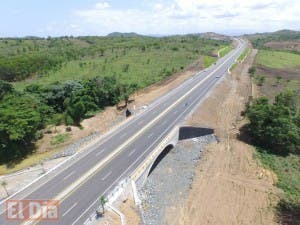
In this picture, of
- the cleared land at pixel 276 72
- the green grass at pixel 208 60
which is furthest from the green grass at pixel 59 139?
the green grass at pixel 208 60

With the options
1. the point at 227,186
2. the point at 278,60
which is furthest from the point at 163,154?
the point at 278,60

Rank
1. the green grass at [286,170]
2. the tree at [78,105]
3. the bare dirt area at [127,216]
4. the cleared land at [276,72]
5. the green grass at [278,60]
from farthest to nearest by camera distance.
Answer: the green grass at [278,60] < the cleared land at [276,72] < the tree at [78,105] < the green grass at [286,170] < the bare dirt area at [127,216]

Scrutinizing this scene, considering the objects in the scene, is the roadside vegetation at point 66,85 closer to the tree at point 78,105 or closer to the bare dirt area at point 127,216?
the tree at point 78,105

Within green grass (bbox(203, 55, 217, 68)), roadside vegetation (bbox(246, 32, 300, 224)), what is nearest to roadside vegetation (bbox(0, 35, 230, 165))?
green grass (bbox(203, 55, 217, 68))

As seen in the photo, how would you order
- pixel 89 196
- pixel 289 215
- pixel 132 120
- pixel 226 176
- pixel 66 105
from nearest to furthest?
pixel 89 196
pixel 289 215
pixel 226 176
pixel 132 120
pixel 66 105

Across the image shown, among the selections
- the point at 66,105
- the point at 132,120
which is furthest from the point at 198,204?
the point at 66,105

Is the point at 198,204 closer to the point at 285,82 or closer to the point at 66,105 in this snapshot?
the point at 66,105
